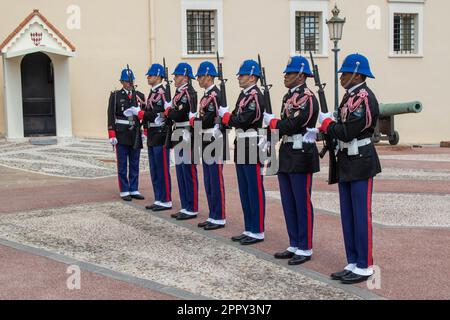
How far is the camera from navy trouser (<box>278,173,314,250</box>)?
6.45 m

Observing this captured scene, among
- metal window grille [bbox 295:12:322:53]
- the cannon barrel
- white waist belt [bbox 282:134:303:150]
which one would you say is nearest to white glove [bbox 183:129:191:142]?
white waist belt [bbox 282:134:303:150]

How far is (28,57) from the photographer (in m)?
18.6

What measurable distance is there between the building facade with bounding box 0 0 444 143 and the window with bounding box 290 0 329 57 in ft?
0.11

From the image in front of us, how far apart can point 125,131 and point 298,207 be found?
426 cm

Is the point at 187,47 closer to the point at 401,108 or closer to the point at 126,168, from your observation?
the point at 401,108

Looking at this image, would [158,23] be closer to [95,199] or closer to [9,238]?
[95,199]

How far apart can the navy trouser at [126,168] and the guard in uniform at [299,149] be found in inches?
161

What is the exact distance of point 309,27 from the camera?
21938 millimetres

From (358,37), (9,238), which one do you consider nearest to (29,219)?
(9,238)

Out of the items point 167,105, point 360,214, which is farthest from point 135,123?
point 360,214

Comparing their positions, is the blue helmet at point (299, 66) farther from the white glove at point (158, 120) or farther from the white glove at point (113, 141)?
the white glove at point (113, 141)

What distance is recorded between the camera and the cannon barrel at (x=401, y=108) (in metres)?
17.5

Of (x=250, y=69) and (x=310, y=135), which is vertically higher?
(x=250, y=69)
